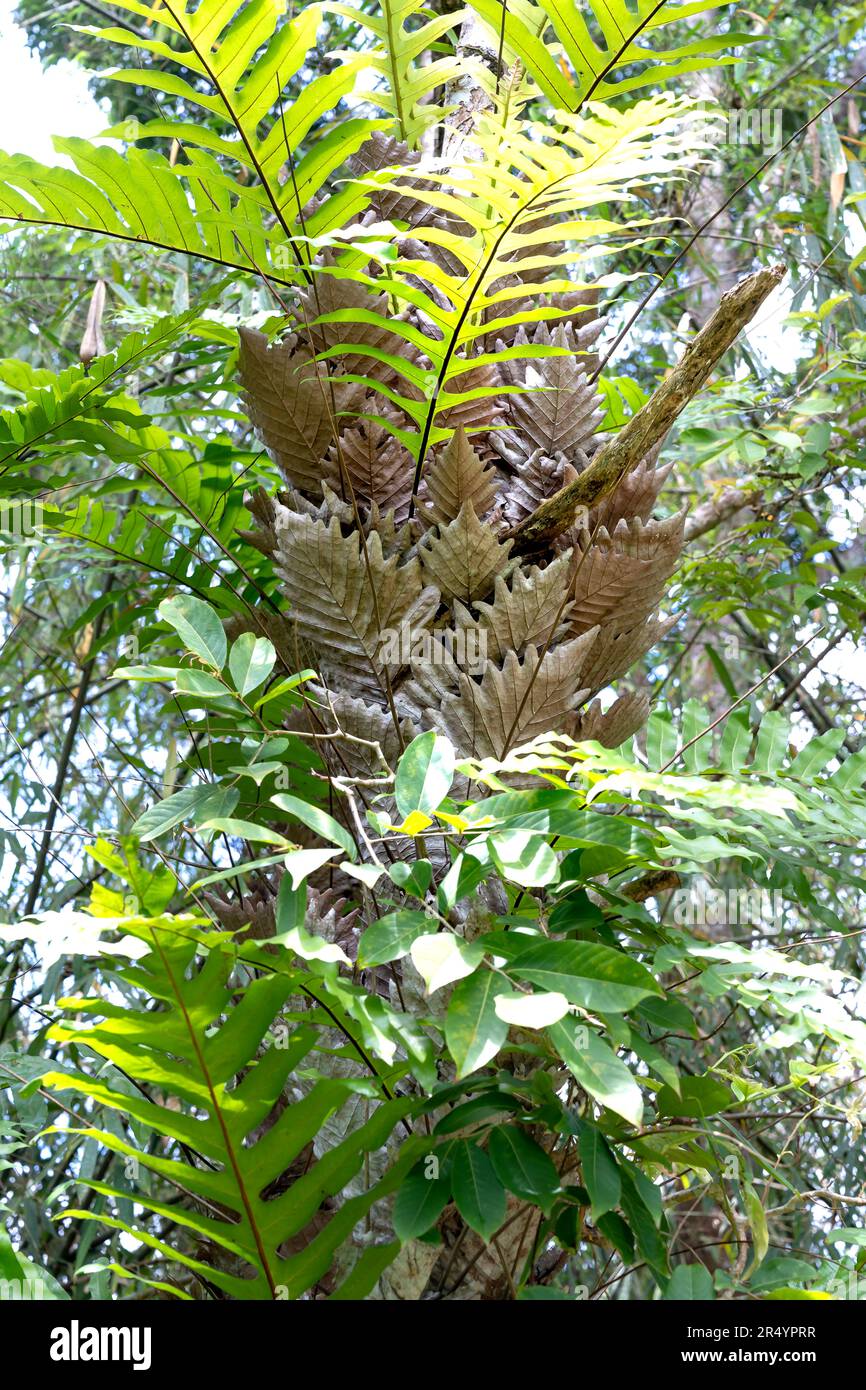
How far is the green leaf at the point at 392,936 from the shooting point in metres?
0.77

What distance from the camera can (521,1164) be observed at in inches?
32.9

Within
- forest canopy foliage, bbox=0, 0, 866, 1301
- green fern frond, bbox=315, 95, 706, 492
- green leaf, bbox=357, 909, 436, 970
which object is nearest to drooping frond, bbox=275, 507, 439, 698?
forest canopy foliage, bbox=0, 0, 866, 1301

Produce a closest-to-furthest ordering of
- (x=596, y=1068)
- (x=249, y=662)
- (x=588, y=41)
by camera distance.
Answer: (x=596, y=1068), (x=249, y=662), (x=588, y=41)

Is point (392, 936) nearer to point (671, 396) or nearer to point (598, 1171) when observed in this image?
point (598, 1171)

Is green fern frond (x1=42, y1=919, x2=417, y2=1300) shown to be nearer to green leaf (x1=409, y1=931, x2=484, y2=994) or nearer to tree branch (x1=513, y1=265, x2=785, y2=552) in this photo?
green leaf (x1=409, y1=931, x2=484, y2=994)

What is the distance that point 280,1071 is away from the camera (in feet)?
2.75

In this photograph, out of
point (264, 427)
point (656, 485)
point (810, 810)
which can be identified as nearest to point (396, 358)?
point (264, 427)

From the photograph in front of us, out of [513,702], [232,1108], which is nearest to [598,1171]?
[232,1108]

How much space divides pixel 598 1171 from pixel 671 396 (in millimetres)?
653

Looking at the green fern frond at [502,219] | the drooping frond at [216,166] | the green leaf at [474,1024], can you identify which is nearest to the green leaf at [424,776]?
the green leaf at [474,1024]

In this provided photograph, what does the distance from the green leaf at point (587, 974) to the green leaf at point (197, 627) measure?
1.24ft

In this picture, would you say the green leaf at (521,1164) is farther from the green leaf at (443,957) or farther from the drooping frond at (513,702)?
the drooping frond at (513,702)
